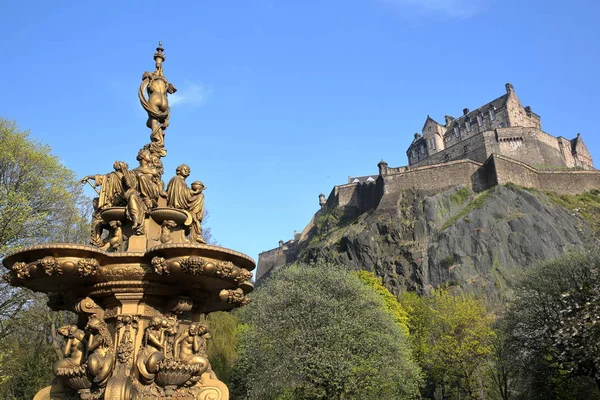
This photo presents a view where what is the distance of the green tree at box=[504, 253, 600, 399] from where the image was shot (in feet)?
66.8

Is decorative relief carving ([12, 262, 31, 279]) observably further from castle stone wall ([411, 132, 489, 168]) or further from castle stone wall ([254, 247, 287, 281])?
castle stone wall ([254, 247, 287, 281])

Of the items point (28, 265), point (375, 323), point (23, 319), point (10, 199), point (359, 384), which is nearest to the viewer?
point (28, 265)

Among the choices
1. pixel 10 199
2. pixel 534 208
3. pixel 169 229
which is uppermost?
pixel 534 208

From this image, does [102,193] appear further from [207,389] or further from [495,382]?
[495,382]

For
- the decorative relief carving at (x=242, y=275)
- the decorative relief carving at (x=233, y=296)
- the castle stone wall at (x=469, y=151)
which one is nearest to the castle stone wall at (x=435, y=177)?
the castle stone wall at (x=469, y=151)

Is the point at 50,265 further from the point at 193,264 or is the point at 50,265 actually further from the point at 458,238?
the point at 458,238

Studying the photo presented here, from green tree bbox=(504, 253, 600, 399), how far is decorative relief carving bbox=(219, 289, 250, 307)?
53.8ft

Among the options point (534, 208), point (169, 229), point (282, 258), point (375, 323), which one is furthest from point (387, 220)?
point (169, 229)

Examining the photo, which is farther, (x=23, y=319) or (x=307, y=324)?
(x=307, y=324)

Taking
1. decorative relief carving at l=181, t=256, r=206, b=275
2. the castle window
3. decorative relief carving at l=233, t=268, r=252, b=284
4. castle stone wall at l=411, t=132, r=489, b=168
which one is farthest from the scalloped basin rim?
the castle window

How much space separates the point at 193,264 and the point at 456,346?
1227 inches

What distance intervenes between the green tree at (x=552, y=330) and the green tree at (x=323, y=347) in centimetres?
577

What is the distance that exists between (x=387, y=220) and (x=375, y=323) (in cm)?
3830

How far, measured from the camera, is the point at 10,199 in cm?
1634
